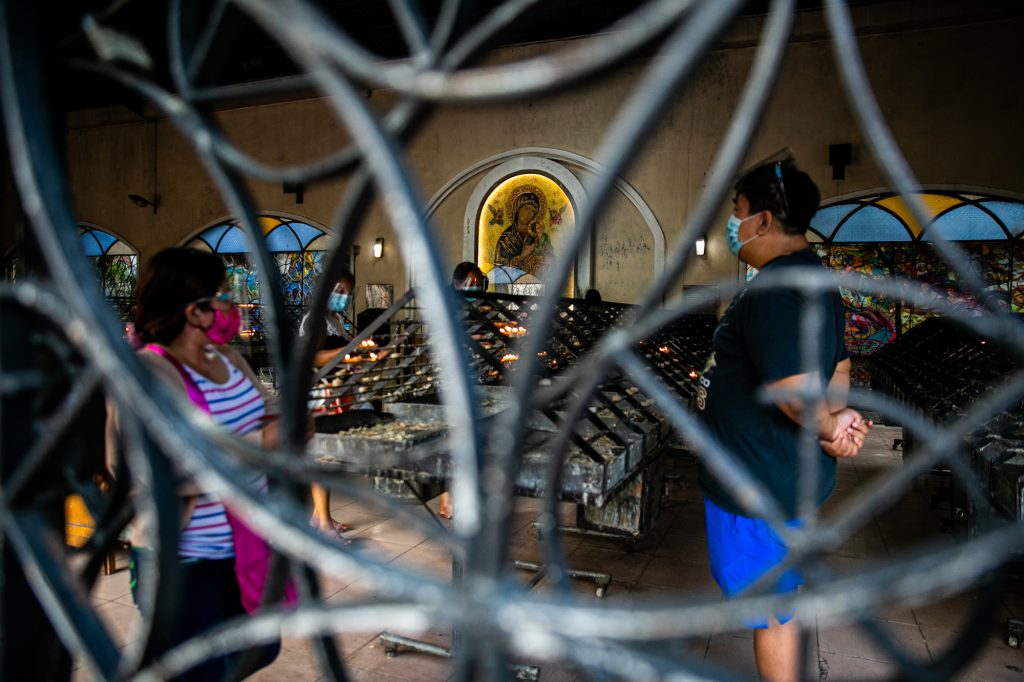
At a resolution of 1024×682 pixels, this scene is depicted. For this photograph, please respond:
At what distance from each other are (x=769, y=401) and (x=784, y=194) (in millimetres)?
650

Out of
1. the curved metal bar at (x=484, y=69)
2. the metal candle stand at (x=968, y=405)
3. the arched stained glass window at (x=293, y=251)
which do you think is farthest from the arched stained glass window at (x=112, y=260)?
the curved metal bar at (x=484, y=69)

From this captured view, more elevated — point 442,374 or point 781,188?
point 781,188

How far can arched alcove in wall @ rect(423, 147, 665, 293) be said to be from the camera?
11297mm

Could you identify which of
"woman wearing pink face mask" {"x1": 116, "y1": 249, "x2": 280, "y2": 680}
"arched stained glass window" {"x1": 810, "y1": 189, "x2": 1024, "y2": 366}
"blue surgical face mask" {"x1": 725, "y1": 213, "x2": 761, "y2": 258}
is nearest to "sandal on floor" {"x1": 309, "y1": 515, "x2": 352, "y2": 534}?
"woman wearing pink face mask" {"x1": 116, "y1": 249, "x2": 280, "y2": 680}

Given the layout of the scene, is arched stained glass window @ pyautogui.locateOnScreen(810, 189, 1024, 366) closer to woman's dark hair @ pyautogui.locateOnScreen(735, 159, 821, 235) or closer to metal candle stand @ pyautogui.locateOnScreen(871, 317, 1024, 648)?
metal candle stand @ pyautogui.locateOnScreen(871, 317, 1024, 648)

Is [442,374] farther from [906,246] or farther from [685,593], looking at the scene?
[906,246]

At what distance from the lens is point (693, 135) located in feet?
36.3

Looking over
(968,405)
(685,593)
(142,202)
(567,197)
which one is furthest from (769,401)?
(142,202)

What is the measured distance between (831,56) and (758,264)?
10.4 metres

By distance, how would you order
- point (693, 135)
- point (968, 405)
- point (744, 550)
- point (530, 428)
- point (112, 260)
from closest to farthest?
point (744, 550) < point (530, 428) < point (968, 405) < point (693, 135) < point (112, 260)

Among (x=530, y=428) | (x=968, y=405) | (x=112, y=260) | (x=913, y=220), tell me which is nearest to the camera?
(x=530, y=428)

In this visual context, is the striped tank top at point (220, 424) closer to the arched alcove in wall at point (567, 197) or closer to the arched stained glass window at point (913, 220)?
the arched alcove in wall at point (567, 197)

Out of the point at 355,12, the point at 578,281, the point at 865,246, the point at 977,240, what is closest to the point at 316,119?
the point at 355,12

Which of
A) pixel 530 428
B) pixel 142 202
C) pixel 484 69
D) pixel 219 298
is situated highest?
pixel 142 202
